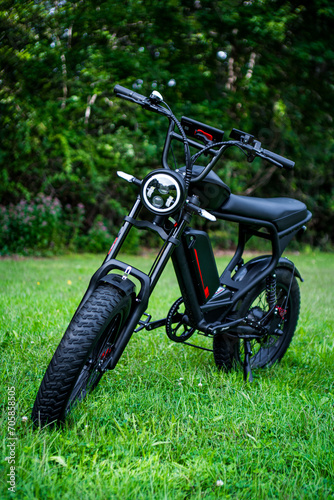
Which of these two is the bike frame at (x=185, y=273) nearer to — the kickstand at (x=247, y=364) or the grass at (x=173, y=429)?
the kickstand at (x=247, y=364)

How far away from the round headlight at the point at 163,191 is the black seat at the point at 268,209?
1.64ft

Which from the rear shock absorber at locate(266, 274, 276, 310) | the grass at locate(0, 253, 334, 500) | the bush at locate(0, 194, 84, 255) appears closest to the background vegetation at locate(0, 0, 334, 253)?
the bush at locate(0, 194, 84, 255)

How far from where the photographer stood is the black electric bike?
1.68 meters

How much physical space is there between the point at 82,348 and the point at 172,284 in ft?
12.5

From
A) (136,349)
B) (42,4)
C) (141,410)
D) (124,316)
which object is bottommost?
(136,349)

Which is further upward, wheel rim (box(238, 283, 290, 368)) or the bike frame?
the bike frame

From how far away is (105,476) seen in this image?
1484 mm

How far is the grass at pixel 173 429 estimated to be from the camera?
1.47m

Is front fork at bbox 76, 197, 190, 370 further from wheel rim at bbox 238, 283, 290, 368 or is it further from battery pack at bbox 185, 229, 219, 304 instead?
wheel rim at bbox 238, 283, 290, 368

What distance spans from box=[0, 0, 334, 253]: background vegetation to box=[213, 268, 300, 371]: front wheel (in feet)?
14.6

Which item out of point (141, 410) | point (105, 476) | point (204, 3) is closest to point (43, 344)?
point (141, 410)

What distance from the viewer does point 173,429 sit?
1.84 meters

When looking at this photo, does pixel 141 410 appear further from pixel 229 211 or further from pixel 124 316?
pixel 229 211

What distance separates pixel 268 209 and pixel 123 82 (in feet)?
18.6
